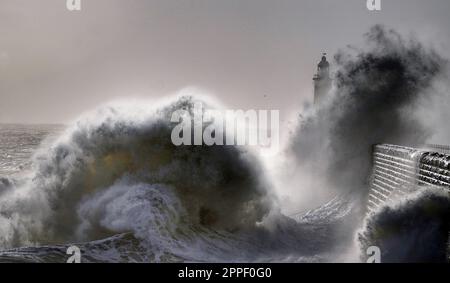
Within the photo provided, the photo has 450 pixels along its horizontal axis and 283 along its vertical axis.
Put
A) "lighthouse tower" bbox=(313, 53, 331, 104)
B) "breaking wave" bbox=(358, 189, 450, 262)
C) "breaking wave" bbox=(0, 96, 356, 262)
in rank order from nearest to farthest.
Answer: "breaking wave" bbox=(358, 189, 450, 262), "breaking wave" bbox=(0, 96, 356, 262), "lighthouse tower" bbox=(313, 53, 331, 104)

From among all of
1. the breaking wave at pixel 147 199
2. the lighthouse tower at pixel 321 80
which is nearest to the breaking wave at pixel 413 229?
the breaking wave at pixel 147 199

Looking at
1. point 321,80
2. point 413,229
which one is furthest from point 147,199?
point 321,80

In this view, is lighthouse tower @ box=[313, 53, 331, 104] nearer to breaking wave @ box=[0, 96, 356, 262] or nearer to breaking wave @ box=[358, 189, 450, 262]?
breaking wave @ box=[0, 96, 356, 262]

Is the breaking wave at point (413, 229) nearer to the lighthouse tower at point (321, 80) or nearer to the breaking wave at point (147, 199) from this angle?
the breaking wave at point (147, 199)

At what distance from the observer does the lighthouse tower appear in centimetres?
3819

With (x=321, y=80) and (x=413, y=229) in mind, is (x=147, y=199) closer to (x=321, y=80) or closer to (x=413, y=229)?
(x=413, y=229)

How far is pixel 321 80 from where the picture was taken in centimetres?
3894

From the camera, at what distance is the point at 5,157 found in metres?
35.4

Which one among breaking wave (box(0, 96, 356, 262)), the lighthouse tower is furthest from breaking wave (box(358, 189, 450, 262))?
the lighthouse tower

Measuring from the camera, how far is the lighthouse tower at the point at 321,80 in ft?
125
